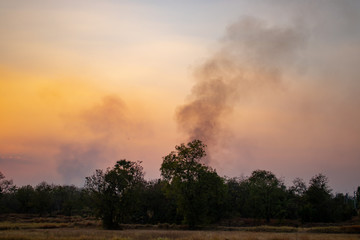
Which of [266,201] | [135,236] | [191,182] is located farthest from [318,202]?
[135,236]

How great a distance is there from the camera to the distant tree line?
65625 mm

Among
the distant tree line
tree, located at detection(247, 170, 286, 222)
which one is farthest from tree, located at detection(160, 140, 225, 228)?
tree, located at detection(247, 170, 286, 222)

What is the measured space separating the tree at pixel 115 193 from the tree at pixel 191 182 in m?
7.46

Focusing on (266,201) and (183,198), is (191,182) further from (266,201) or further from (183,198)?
(266,201)

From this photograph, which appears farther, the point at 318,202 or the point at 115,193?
the point at 318,202

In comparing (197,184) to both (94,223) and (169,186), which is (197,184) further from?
(94,223)

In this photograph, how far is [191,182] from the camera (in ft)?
226

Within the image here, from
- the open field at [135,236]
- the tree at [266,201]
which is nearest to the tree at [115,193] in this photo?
the open field at [135,236]

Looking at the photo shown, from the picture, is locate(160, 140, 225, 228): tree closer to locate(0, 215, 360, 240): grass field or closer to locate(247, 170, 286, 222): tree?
locate(0, 215, 360, 240): grass field

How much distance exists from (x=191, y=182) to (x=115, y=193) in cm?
1563

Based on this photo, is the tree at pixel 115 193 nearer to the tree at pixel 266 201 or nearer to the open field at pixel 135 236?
the open field at pixel 135 236

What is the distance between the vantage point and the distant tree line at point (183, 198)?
65625 millimetres

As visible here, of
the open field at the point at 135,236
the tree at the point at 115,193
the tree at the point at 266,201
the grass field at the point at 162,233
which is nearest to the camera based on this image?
the open field at the point at 135,236

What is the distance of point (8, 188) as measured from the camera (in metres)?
113
